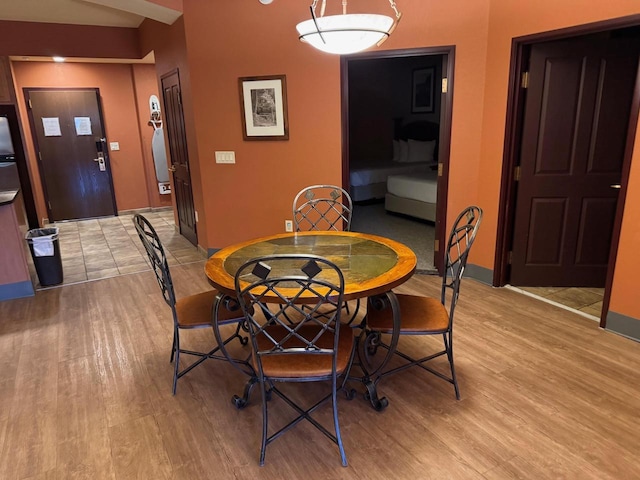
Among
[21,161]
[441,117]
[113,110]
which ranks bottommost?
[21,161]

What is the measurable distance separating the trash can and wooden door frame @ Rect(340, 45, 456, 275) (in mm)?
2815

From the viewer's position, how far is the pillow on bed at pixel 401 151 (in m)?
7.72

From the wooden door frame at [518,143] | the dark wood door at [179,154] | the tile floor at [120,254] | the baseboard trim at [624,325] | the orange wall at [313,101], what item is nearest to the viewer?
the wooden door frame at [518,143]

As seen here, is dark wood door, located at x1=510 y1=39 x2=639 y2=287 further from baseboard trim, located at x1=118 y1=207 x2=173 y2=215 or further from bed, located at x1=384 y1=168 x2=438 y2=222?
baseboard trim, located at x1=118 y1=207 x2=173 y2=215

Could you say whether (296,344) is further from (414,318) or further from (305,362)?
(414,318)

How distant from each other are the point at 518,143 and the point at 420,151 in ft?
13.7

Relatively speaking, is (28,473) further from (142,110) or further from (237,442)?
(142,110)

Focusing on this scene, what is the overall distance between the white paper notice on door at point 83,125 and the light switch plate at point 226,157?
343 cm

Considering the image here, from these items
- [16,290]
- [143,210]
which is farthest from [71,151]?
[16,290]

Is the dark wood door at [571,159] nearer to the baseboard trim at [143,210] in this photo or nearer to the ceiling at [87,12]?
the ceiling at [87,12]

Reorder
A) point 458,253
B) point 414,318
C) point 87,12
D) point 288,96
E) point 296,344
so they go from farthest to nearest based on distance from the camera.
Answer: point 87,12 < point 288,96 < point 458,253 < point 414,318 < point 296,344

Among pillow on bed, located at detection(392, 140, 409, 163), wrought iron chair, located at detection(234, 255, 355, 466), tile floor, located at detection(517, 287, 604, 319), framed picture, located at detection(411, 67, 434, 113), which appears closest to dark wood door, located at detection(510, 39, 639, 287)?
tile floor, located at detection(517, 287, 604, 319)

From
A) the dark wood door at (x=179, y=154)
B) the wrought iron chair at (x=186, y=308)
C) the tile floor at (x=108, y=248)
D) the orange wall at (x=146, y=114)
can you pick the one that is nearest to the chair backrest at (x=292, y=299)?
the wrought iron chair at (x=186, y=308)

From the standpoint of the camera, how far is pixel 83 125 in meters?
6.62
